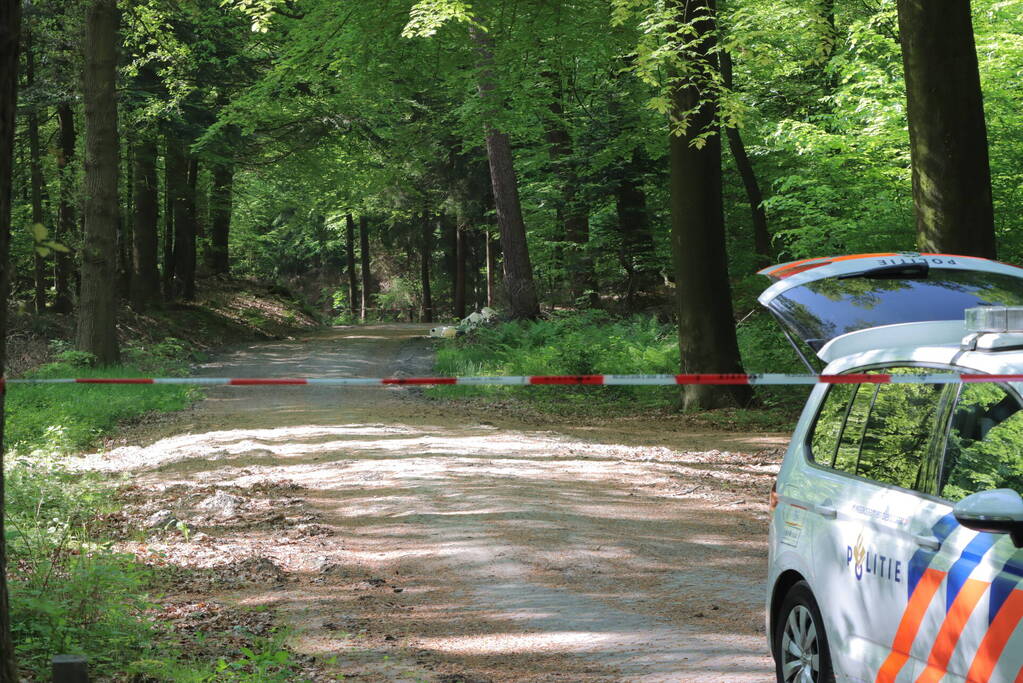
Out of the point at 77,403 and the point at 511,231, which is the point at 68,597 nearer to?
the point at 77,403

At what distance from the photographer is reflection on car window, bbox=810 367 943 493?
4.02 m

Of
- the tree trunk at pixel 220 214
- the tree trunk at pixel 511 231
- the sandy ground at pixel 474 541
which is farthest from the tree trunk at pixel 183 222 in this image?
the sandy ground at pixel 474 541

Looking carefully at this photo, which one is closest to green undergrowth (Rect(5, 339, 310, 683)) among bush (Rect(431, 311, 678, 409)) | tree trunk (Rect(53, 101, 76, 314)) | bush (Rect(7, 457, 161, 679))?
bush (Rect(7, 457, 161, 679))

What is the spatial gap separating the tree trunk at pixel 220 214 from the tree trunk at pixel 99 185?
37.7ft

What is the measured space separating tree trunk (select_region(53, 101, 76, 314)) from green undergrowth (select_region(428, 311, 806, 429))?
11007mm

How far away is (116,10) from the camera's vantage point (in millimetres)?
22609

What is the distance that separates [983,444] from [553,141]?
27.6 m

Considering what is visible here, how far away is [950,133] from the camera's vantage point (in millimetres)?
9617

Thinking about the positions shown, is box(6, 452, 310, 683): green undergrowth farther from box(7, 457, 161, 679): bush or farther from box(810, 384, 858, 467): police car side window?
box(810, 384, 858, 467): police car side window

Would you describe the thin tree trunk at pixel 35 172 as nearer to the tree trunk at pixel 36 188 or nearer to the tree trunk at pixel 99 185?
the tree trunk at pixel 36 188

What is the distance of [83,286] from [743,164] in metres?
15.3

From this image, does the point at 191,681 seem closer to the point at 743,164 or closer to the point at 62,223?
the point at 743,164

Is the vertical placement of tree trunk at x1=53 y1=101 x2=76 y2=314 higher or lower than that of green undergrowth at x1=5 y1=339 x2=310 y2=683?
higher

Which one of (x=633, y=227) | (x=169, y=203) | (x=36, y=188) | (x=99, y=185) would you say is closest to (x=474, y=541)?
(x=99, y=185)
